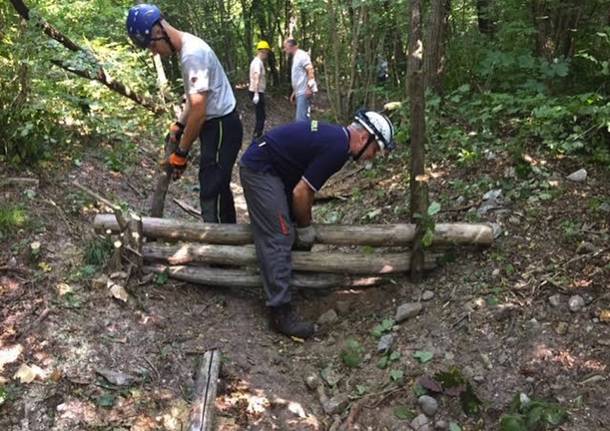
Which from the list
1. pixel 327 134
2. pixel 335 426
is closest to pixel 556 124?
pixel 327 134

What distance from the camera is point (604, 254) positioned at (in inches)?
165

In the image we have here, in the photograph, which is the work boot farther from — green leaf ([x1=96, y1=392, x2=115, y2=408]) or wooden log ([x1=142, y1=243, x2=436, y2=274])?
green leaf ([x1=96, y1=392, x2=115, y2=408])

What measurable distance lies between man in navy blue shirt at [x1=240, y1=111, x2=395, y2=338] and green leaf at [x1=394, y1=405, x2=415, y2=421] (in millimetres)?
1146

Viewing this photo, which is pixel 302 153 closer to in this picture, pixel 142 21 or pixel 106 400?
pixel 142 21

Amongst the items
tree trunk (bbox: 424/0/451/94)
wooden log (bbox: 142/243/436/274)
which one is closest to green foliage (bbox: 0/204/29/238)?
wooden log (bbox: 142/243/436/274)

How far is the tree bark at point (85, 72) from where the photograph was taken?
612 centimetres

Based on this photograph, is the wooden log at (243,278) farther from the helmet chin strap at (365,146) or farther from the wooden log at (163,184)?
the helmet chin strap at (365,146)

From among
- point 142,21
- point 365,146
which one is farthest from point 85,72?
point 365,146

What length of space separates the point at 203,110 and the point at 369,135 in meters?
1.47

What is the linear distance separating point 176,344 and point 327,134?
2.00m

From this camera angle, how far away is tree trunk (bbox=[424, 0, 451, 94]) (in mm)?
7414

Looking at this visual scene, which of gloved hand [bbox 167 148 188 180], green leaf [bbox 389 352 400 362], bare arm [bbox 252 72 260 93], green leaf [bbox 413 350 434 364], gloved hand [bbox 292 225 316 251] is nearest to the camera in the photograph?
green leaf [bbox 413 350 434 364]

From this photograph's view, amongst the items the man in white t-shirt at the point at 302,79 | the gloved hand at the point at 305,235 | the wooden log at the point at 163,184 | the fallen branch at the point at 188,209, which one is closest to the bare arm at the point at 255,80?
the man in white t-shirt at the point at 302,79

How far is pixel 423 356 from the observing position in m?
3.99
